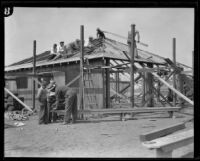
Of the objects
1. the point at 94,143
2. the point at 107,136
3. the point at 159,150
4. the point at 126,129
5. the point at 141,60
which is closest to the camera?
the point at 159,150

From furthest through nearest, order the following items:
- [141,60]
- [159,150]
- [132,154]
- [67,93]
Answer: [141,60] < [67,93] < [132,154] < [159,150]

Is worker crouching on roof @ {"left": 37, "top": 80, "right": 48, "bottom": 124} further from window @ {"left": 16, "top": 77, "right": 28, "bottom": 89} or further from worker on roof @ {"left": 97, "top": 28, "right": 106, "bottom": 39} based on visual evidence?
window @ {"left": 16, "top": 77, "right": 28, "bottom": 89}

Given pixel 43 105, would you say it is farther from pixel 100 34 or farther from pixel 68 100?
pixel 100 34

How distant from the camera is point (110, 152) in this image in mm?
5875

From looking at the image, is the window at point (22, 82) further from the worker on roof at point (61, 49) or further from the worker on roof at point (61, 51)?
the worker on roof at point (61, 49)

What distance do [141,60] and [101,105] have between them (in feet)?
13.1

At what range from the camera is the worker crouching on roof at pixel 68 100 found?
1048 cm

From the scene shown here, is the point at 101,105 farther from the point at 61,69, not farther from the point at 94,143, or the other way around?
the point at 94,143

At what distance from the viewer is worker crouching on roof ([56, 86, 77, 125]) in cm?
1048

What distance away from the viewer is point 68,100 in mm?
10523

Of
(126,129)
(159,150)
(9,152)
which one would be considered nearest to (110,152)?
(159,150)

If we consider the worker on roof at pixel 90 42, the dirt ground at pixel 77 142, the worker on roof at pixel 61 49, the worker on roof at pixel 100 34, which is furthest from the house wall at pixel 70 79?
the dirt ground at pixel 77 142

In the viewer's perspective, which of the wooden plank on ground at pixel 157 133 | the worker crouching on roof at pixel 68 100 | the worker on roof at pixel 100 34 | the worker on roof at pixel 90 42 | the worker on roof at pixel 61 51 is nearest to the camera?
the wooden plank on ground at pixel 157 133
